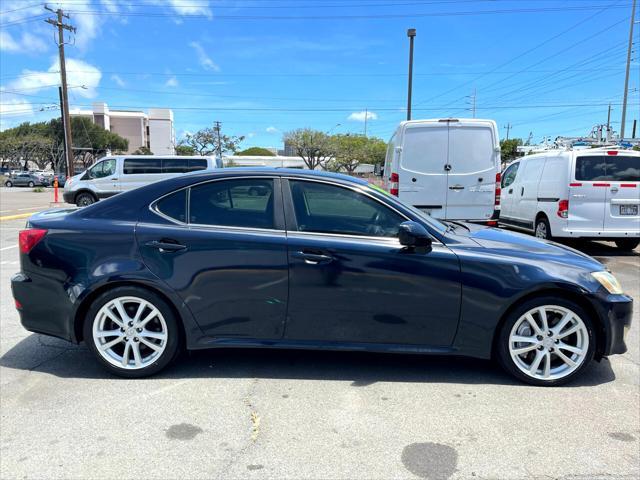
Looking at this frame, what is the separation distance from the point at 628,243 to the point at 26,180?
5094 centimetres

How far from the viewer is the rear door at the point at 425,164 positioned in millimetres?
8719

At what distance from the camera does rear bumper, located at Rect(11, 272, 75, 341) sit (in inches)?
141

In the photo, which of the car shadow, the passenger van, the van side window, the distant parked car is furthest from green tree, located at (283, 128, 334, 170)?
the car shadow

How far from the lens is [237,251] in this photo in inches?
137

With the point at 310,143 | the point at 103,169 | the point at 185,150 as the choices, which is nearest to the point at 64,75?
the point at 103,169

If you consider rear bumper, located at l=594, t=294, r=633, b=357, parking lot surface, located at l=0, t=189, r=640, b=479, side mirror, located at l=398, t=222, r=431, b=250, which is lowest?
parking lot surface, located at l=0, t=189, r=640, b=479

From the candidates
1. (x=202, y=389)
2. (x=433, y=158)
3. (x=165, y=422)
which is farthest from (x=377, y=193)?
(x=433, y=158)

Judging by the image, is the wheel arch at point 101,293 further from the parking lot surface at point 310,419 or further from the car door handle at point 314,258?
the car door handle at point 314,258

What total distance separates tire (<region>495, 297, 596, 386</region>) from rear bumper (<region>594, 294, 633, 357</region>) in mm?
85

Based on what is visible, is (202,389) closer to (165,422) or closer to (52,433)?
(165,422)

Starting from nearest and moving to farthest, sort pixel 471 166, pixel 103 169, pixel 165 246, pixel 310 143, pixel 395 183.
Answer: pixel 165 246 < pixel 471 166 < pixel 395 183 < pixel 103 169 < pixel 310 143

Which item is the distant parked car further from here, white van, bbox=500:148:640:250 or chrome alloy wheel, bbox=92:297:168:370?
chrome alloy wheel, bbox=92:297:168:370

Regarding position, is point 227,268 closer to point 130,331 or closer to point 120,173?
point 130,331

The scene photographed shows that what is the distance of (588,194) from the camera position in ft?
27.8
